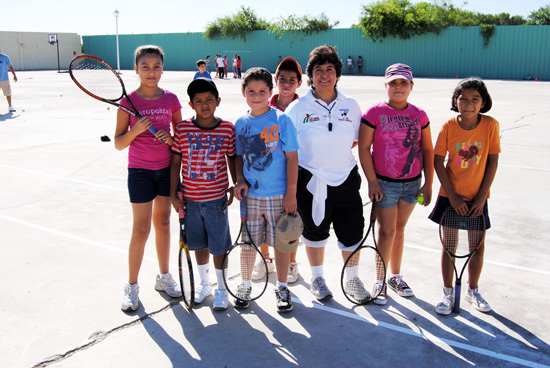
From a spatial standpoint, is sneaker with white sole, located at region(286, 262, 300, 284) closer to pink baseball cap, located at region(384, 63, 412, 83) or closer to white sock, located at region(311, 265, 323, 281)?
white sock, located at region(311, 265, 323, 281)

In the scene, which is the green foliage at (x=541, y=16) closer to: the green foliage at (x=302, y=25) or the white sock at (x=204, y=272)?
the green foliage at (x=302, y=25)

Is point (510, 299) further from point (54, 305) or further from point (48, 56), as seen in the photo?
point (48, 56)

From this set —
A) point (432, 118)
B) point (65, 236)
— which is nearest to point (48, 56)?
point (432, 118)

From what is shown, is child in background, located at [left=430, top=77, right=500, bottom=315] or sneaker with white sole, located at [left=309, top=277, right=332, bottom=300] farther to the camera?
sneaker with white sole, located at [left=309, top=277, right=332, bottom=300]

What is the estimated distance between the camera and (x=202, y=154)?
11.7ft

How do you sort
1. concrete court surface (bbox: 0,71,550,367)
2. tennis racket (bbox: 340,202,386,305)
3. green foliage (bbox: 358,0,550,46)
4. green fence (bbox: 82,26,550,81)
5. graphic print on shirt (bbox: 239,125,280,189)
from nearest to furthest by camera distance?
concrete court surface (bbox: 0,71,550,367) → graphic print on shirt (bbox: 239,125,280,189) → tennis racket (bbox: 340,202,386,305) → green fence (bbox: 82,26,550,81) → green foliage (bbox: 358,0,550,46)

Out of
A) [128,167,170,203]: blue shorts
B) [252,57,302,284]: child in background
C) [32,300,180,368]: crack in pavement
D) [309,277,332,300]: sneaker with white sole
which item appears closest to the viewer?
[32,300,180,368]: crack in pavement

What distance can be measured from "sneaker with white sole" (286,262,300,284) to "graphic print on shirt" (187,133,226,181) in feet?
4.04

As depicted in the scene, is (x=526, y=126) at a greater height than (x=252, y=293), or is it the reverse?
(x=526, y=126)

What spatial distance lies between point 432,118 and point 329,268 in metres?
10.5

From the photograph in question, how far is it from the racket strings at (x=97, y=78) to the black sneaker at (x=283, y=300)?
6.52 ft

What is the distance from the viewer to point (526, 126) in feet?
41.5

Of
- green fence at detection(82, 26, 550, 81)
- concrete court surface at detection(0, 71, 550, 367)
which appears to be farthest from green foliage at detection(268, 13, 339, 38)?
concrete court surface at detection(0, 71, 550, 367)

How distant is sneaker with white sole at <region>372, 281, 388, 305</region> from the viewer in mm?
3796
